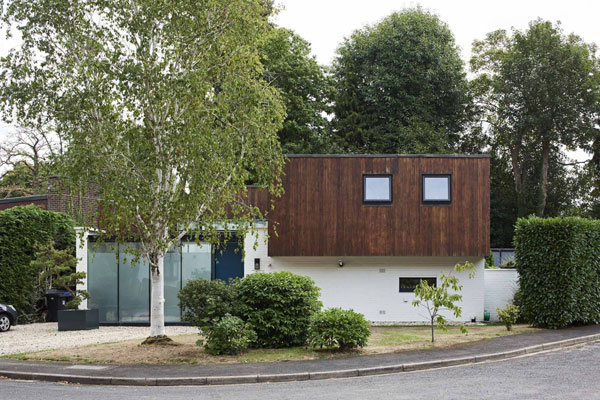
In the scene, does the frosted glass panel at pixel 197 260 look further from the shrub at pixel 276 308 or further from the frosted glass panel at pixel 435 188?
the frosted glass panel at pixel 435 188

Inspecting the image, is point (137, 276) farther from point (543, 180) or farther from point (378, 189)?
point (543, 180)

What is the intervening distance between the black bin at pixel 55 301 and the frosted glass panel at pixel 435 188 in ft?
41.9

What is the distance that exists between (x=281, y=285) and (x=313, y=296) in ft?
3.13

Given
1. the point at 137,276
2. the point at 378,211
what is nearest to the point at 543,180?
the point at 378,211

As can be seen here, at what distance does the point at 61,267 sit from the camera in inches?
856

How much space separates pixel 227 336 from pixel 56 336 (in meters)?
7.25

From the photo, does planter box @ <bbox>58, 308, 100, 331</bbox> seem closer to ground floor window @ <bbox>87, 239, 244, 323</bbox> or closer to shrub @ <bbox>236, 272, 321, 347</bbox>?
ground floor window @ <bbox>87, 239, 244, 323</bbox>

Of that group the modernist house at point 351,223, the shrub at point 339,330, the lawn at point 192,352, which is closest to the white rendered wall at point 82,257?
the modernist house at point 351,223

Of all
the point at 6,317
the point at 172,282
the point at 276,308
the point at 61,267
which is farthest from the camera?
the point at 172,282

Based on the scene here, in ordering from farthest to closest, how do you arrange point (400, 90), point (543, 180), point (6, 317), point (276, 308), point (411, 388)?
point (543, 180) < point (400, 90) < point (6, 317) < point (276, 308) < point (411, 388)

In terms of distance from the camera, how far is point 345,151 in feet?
125

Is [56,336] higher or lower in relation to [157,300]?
lower

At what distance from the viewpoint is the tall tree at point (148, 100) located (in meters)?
14.7

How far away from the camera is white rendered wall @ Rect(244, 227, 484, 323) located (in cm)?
2372
